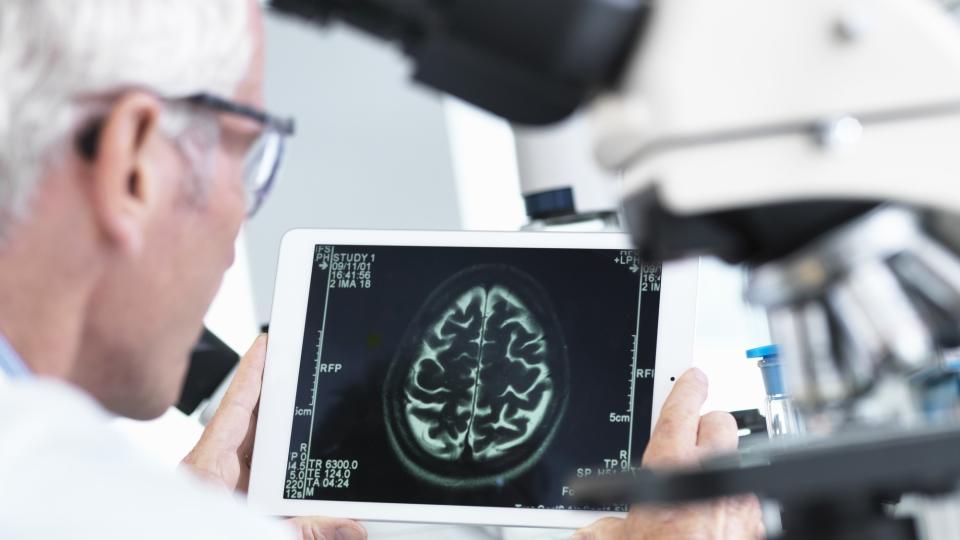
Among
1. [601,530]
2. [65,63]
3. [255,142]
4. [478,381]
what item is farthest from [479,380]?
[65,63]

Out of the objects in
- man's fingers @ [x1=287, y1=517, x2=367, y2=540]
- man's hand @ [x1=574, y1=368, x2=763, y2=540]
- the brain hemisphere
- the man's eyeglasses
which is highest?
the man's eyeglasses

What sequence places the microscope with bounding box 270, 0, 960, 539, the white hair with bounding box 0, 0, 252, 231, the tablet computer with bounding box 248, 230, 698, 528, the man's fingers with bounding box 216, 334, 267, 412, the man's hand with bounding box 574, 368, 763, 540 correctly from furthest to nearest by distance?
the man's fingers with bounding box 216, 334, 267, 412
the tablet computer with bounding box 248, 230, 698, 528
the man's hand with bounding box 574, 368, 763, 540
the white hair with bounding box 0, 0, 252, 231
the microscope with bounding box 270, 0, 960, 539

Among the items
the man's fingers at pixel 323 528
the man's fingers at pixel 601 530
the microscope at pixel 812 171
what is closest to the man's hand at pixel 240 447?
the man's fingers at pixel 323 528

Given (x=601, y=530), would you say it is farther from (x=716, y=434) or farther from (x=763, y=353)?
(x=763, y=353)

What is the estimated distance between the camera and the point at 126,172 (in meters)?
0.65

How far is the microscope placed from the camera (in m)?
0.45

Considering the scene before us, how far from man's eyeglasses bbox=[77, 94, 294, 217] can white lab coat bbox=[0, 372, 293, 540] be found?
0.18 m

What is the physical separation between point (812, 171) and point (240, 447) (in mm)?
892

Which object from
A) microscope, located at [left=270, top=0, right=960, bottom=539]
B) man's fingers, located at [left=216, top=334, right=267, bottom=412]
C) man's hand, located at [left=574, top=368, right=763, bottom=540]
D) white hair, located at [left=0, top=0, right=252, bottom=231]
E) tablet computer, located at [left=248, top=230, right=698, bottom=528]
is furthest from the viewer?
man's fingers, located at [left=216, top=334, right=267, bottom=412]

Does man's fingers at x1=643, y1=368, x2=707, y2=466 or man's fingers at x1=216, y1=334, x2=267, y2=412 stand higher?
man's fingers at x1=216, y1=334, x2=267, y2=412

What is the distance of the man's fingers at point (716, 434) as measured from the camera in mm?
889

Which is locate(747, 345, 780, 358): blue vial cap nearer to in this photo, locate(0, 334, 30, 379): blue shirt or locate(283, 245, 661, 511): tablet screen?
locate(283, 245, 661, 511): tablet screen

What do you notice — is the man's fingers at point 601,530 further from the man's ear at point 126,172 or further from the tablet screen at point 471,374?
the man's ear at point 126,172

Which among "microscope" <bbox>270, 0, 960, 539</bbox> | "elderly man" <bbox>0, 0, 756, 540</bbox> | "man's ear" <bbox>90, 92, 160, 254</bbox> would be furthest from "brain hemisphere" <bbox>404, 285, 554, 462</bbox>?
"microscope" <bbox>270, 0, 960, 539</bbox>
